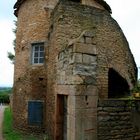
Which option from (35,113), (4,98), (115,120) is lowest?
(35,113)

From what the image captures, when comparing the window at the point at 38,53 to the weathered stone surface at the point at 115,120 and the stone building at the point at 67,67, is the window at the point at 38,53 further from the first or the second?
the weathered stone surface at the point at 115,120

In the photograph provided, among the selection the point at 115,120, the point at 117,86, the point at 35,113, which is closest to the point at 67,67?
the point at 115,120

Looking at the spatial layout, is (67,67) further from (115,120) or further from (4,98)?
(4,98)

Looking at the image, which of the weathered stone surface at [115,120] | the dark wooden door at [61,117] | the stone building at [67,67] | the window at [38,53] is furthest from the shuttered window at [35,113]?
the weathered stone surface at [115,120]

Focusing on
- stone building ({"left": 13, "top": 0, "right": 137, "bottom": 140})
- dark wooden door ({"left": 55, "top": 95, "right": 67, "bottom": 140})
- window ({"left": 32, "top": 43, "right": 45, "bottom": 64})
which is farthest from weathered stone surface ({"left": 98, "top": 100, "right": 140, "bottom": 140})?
window ({"left": 32, "top": 43, "right": 45, "bottom": 64})

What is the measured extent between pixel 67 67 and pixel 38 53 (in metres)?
5.80

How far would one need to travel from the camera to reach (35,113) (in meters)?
13.5

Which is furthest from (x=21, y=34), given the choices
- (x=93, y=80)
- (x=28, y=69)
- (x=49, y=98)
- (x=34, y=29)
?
(x=93, y=80)

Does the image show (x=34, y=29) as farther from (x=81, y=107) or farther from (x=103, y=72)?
(x=81, y=107)

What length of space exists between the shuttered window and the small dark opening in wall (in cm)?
360

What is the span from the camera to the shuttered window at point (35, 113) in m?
13.3

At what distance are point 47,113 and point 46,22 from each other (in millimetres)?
4696

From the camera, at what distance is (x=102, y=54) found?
454 inches

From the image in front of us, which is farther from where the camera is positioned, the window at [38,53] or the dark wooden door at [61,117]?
the window at [38,53]
